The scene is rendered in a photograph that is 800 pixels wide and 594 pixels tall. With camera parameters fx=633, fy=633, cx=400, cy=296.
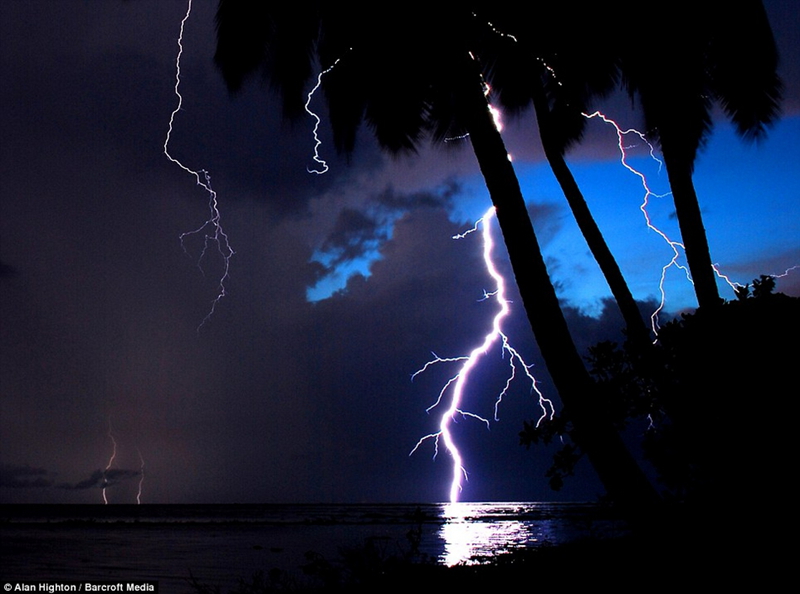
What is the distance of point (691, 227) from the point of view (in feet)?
30.5

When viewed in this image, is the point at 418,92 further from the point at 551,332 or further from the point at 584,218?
the point at 551,332

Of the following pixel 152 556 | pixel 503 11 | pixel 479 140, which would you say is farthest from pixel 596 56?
pixel 152 556

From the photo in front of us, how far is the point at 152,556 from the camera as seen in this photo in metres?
17.2

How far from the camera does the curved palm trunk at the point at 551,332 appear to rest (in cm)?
586

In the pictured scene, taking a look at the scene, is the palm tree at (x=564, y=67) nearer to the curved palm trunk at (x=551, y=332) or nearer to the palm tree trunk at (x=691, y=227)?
the palm tree trunk at (x=691, y=227)

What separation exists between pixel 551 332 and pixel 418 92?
16.5 ft

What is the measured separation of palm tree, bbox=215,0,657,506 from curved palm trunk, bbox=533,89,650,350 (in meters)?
1.36

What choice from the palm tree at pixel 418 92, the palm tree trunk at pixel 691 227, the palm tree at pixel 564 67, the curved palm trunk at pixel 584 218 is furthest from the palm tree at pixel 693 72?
the palm tree at pixel 418 92

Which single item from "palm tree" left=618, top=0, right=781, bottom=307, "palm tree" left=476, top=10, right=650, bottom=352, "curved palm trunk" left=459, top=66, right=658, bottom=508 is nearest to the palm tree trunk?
"palm tree" left=618, top=0, right=781, bottom=307

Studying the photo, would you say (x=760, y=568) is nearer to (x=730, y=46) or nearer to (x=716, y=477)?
(x=716, y=477)

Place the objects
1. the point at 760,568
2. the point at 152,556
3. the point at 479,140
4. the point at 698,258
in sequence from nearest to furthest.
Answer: the point at 760,568 → the point at 479,140 → the point at 698,258 → the point at 152,556

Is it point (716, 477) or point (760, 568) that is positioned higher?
point (716, 477)

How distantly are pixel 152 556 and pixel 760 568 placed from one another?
16680 mm

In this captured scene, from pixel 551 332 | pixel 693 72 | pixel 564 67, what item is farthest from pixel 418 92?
pixel 551 332
